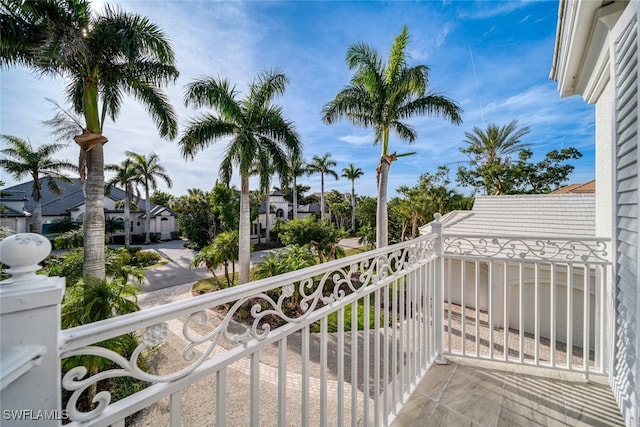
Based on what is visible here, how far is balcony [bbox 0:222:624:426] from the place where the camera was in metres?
0.72

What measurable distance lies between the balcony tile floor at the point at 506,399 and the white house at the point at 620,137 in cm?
23

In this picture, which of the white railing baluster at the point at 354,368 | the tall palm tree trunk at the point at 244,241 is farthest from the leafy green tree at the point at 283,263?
the white railing baluster at the point at 354,368

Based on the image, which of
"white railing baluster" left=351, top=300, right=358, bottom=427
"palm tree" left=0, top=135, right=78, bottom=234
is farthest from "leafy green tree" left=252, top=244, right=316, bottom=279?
"palm tree" left=0, top=135, right=78, bottom=234

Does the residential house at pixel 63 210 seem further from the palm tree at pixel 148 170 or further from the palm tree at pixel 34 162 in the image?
the palm tree at pixel 148 170

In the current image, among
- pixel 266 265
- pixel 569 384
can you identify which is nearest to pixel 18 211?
pixel 266 265

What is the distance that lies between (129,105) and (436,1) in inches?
351

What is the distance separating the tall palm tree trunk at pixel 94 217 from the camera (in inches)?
263

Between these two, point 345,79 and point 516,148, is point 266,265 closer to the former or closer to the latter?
point 345,79

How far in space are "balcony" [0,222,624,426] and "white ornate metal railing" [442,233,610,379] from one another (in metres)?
0.04

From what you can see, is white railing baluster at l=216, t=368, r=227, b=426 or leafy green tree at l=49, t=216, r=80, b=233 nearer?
white railing baluster at l=216, t=368, r=227, b=426

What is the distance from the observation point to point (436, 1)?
13.1ft

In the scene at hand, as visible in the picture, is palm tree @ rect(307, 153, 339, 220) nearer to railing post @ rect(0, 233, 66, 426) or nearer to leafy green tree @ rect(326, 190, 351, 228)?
leafy green tree @ rect(326, 190, 351, 228)

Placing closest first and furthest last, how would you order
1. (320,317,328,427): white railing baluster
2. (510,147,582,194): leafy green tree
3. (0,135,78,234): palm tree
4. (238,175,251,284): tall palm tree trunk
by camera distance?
1. (320,317,328,427): white railing baluster
2. (238,175,251,284): tall palm tree trunk
3. (0,135,78,234): palm tree
4. (510,147,582,194): leafy green tree

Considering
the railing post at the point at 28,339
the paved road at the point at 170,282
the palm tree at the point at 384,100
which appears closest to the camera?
the railing post at the point at 28,339
